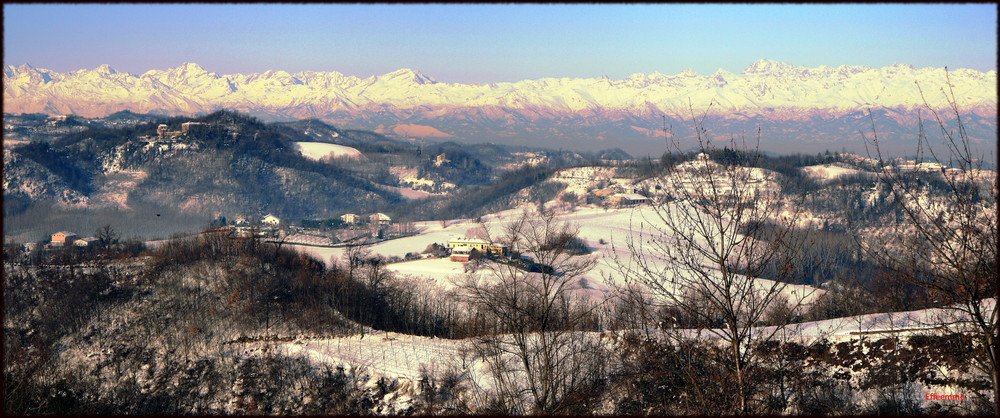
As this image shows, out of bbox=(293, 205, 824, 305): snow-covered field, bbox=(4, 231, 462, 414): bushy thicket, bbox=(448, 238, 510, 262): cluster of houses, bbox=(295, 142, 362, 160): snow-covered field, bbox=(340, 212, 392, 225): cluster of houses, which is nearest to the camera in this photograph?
bbox=(4, 231, 462, 414): bushy thicket

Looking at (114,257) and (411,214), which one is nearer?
(114,257)

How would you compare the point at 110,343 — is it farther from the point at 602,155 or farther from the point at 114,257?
the point at 602,155

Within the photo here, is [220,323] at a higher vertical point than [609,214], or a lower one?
higher

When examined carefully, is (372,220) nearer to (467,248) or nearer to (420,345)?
(467,248)

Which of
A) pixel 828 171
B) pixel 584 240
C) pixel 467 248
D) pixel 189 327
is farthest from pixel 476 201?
pixel 189 327

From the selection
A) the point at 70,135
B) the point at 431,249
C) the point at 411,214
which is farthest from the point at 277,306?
the point at 70,135

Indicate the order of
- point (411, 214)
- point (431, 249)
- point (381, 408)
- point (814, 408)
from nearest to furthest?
point (814, 408), point (381, 408), point (431, 249), point (411, 214)

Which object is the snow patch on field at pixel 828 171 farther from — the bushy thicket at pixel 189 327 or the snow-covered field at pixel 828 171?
the bushy thicket at pixel 189 327

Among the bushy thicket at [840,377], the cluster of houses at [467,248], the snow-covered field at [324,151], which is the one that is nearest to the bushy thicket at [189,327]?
the bushy thicket at [840,377]

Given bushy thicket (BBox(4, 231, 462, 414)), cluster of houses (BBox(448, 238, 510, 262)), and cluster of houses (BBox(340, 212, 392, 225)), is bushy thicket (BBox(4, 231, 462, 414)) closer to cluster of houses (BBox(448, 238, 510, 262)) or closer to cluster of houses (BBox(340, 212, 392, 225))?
cluster of houses (BBox(448, 238, 510, 262))

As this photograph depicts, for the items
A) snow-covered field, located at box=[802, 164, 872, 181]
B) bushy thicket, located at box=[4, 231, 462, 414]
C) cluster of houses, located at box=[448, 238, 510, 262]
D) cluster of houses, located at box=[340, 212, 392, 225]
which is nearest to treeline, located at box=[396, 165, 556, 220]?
cluster of houses, located at box=[340, 212, 392, 225]
